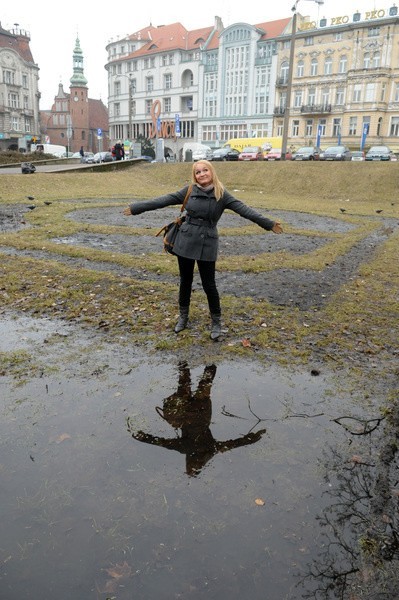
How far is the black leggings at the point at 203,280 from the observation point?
5863 mm

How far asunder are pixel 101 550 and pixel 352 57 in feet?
255

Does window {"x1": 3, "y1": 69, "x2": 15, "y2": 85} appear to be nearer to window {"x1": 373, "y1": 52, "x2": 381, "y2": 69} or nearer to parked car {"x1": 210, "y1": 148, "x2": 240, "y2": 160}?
parked car {"x1": 210, "y1": 148, "x2": 240, "y2": 160}

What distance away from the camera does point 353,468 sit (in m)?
3.45

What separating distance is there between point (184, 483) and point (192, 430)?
687mm

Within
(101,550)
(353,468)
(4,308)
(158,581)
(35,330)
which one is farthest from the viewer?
(4,308)

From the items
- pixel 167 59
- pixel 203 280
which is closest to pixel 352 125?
pixel 167 59

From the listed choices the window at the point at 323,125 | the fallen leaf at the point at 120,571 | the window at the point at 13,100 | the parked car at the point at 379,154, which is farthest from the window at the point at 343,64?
the fallen leaf at the point at 120,571

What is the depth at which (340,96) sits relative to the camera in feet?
229

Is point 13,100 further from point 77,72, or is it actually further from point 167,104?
point 167,104

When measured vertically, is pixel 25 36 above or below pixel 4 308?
above

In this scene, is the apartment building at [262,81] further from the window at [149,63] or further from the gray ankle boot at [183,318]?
the gray ankle boot at [183,318]

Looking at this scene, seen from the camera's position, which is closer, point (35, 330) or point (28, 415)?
point (28, 415)

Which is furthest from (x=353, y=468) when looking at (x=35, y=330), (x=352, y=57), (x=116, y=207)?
(x=352, y=57)

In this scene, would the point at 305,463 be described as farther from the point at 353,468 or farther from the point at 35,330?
the point at 35,330
